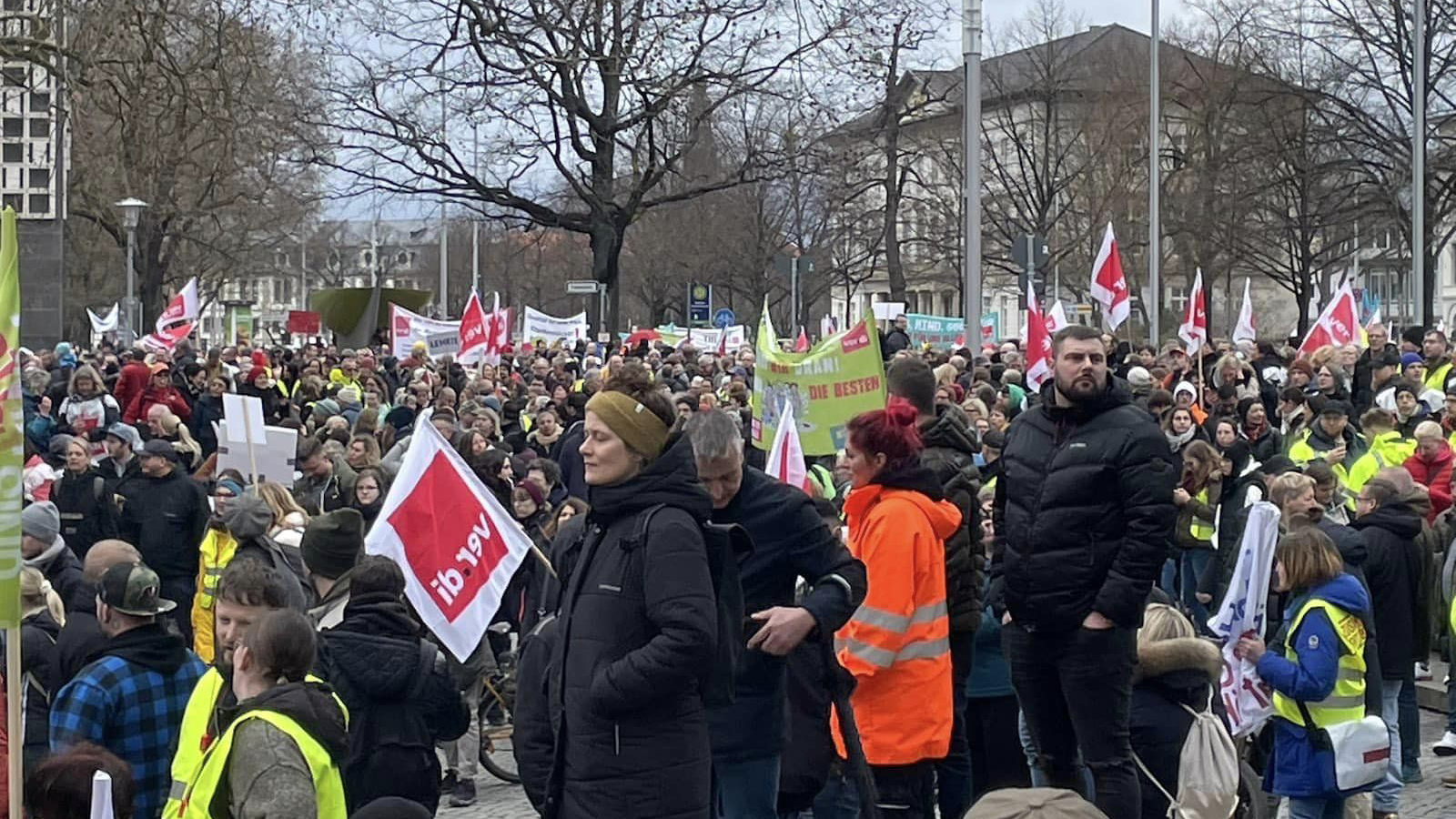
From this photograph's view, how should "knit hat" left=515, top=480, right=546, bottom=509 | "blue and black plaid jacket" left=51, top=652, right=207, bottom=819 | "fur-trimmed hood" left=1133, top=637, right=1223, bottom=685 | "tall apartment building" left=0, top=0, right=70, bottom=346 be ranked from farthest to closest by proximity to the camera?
"tall apartment building" left=0, top=0, right=70, bottom=346 < "knit hat" left=515, top=480, right=546, bottom=509 < "fur-trimmed hood" left=1133, top=637, right=1223, bottom=685 < "blue and black plaid jacket" left=51, top=652, right=207, bottom=819

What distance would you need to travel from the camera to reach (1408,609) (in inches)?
378

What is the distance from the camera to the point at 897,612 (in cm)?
688

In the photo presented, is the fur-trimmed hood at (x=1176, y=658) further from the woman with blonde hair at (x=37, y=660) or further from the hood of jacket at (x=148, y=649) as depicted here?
the woman with blonde hair at (x=37, y=660)

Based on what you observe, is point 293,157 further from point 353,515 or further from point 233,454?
point 353,515

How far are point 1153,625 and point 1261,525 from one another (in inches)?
20.5

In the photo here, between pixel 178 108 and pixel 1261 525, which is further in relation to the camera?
pixel 178 108

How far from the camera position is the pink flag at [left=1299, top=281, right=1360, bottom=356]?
78.6 ft

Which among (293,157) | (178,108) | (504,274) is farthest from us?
(504,274)

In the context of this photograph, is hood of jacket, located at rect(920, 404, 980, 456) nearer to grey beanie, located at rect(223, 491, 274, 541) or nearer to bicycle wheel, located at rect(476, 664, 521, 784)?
grey beanie, located at rect(223, 491, 274, 541)

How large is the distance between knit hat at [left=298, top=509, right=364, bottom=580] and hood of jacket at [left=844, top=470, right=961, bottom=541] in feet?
5.85

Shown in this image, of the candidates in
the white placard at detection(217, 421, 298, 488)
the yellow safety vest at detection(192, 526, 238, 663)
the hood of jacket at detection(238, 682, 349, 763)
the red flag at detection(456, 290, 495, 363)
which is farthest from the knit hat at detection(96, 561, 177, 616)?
the red flag at detection(456, 290, 495, 363)

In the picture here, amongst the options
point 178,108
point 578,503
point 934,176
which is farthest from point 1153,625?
point 934,176

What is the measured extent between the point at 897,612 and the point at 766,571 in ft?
2.64

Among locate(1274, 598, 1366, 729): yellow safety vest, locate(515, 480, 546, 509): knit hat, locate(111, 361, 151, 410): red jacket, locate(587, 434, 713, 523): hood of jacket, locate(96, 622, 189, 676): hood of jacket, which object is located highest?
locate(111, 361, 151, 410): red jacket
